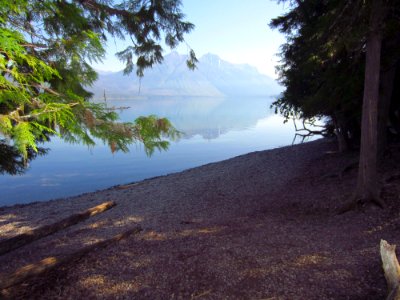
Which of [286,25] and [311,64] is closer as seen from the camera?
[311,64]

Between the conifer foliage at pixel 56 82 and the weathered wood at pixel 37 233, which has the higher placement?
the conifer foliage at pixel 56 82

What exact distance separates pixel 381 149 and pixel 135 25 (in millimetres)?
8550

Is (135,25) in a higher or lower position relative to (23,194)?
higher

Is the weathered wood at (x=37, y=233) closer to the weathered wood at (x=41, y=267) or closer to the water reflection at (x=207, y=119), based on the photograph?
the weathered wood at (x=41, y=267)

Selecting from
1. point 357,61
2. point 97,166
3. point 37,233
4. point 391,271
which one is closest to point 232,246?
point 391,271

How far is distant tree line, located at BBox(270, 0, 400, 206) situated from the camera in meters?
6.94

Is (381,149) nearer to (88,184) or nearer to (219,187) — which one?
(219,187)

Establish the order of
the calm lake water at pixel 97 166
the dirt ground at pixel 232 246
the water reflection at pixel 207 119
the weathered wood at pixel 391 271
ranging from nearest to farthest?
the weathered wood at pixel 391 271 < the dirt ground at pixel 232 246 < the calm lake water at pixel 97 166 < the water reflection at pixel 207 119

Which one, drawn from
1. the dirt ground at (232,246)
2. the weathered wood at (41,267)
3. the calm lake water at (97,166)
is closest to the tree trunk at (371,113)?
the dirt ground at (232,246)

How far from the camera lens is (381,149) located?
968cm

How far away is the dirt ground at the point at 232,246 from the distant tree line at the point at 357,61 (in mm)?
1305

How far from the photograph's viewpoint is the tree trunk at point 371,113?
6.72 meters

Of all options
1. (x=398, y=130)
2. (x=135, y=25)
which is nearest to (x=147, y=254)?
(x=135, y=25)

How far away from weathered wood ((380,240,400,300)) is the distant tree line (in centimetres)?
325
